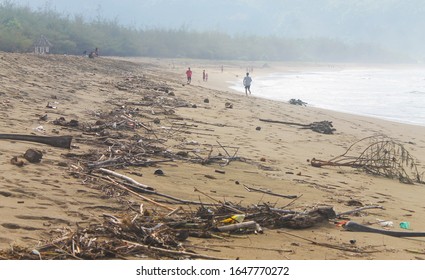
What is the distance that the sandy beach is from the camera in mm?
4531

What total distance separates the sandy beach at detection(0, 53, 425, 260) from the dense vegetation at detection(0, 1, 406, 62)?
2993cm

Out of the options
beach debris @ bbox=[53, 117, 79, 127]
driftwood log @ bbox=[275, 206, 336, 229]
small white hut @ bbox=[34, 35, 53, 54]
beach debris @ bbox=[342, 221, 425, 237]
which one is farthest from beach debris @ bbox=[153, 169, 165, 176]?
small white hut @ bbox=[34, 35, 53, 54]

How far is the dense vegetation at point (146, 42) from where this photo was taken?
54.7 meters

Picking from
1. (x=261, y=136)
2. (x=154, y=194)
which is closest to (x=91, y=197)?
(x=154, y=194)

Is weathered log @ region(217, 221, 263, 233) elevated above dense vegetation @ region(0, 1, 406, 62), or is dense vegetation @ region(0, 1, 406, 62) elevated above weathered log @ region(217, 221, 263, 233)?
dense vegetation @ region(0, 1, 406, 62)

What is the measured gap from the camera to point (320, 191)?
7055mm

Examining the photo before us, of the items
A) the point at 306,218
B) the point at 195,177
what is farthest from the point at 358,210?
the point at 195,177

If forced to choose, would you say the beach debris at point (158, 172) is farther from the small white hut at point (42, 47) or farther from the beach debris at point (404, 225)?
the small white hut at point (42, 47)

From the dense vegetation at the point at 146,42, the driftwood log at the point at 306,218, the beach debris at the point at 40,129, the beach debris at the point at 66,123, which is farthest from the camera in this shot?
the dense vegetation at the point at 146,42

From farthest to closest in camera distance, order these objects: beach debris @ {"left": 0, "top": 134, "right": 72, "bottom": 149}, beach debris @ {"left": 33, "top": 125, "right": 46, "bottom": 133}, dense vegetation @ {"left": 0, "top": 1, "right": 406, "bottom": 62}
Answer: dense vegetation @ {"left": 0, "top": 1, "right": 406, "bottom": 62} → beach debris @ {"left": 33, "top": 125, "right": 46, "bottom": 133} → beach debris @ {"left": 0, "top": 134, "right": 72, "bottom": 149}

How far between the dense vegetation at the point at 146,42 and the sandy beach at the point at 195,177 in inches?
1178

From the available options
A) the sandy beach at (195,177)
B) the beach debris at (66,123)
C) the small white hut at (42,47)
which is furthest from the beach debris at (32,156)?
the small white hut at (42,47)

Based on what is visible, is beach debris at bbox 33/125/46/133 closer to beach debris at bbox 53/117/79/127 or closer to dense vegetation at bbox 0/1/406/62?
beach debris at bbox 53/117/79/127

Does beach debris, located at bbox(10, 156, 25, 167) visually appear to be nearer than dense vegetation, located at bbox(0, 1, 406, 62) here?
Yes
